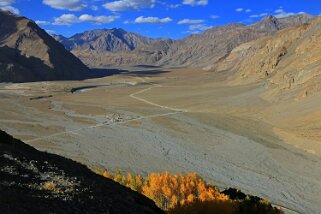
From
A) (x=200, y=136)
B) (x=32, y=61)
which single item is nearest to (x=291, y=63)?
(x=200, y=136)

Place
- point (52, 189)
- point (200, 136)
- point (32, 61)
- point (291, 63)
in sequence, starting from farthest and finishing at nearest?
point (32, 61), point (291, 63), point (200, 136), point (52, 189)

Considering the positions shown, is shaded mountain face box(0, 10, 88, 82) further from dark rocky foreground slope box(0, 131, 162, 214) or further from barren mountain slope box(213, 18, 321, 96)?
dark rocky foreground slope box(0, 131, 162, 214)

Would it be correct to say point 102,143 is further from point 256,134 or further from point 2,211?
point 2,211

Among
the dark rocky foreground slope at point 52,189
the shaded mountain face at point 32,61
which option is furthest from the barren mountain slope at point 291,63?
the shaded mountain face at point 32,61

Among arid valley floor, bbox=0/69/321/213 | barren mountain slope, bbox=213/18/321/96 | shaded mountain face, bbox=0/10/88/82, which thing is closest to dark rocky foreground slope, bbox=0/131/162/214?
arid valley floor, bbox=0/69/321/213

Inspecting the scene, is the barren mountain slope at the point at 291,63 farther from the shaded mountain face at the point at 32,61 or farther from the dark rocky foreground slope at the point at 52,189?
the shaded mountain face at the point at 32,61

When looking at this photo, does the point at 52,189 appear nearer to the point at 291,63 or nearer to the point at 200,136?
the point at 200,136
